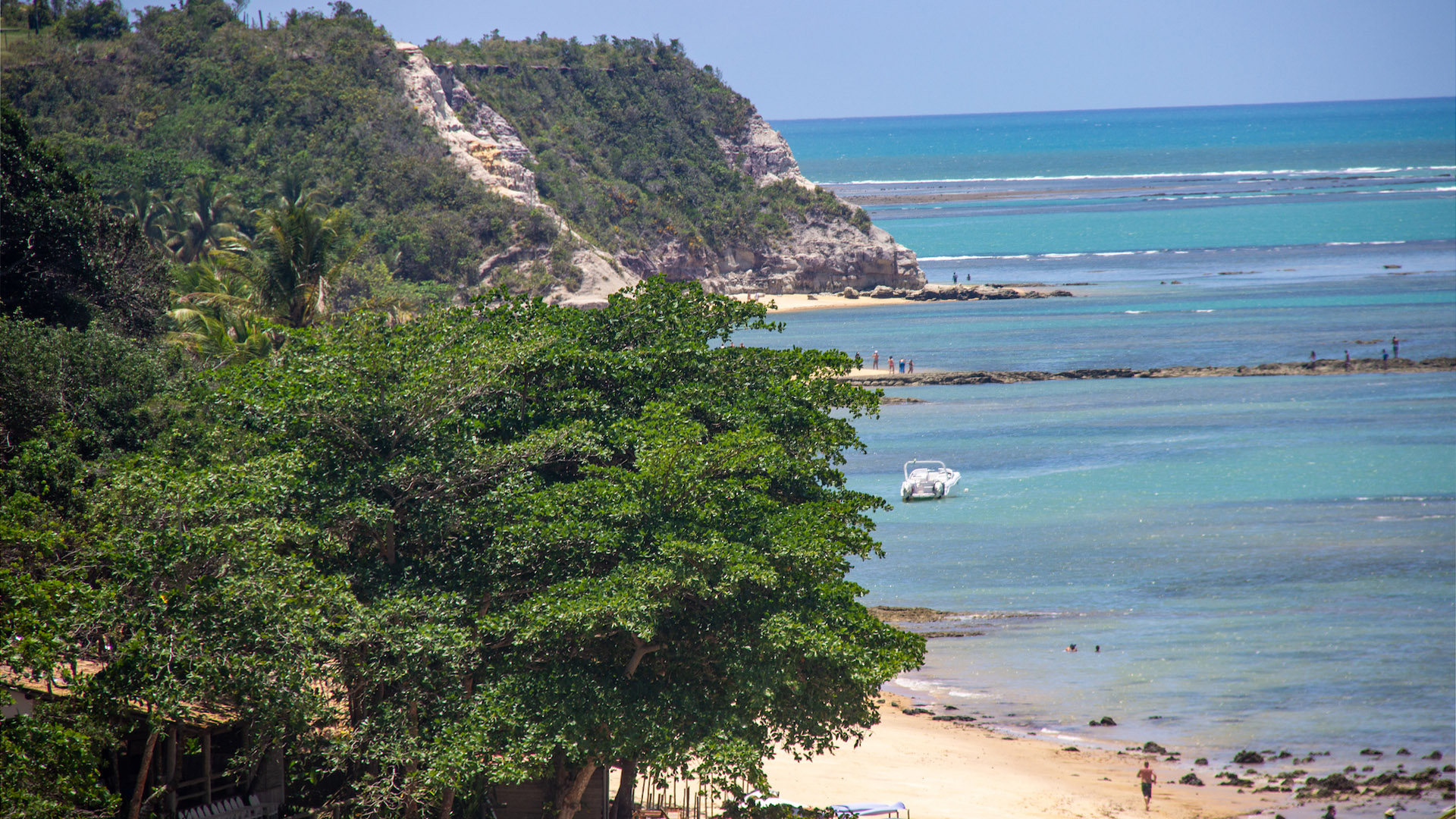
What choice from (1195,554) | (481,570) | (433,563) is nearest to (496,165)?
(1195,554)

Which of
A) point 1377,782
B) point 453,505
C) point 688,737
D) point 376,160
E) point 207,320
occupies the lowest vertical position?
point 1377,782

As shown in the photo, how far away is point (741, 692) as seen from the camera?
12430 mm

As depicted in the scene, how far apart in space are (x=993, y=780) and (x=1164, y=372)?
147 ft

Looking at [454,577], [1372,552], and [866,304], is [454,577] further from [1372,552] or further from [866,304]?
[866,304]

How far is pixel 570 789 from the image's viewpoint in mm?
13438

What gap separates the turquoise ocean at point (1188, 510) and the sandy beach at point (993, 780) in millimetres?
1204

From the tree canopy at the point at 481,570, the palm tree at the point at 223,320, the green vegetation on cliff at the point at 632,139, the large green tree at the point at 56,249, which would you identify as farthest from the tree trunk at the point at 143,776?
the green vegetation on cliff at the point at 632,139

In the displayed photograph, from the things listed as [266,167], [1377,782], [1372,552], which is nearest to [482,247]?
[266,167]

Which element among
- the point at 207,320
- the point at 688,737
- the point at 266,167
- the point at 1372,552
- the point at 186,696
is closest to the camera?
the point at 186,696

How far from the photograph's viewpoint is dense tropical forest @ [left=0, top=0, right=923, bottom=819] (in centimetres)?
1072

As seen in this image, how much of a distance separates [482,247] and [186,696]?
59754 mm

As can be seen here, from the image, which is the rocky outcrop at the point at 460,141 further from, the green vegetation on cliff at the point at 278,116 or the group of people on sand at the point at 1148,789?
the group of people on sand at the point at 1148,789

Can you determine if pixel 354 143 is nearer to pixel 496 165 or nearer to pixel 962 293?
pixel 496 165

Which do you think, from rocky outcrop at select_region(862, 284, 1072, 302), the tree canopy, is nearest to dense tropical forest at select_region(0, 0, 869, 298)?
rocky outcrop at select_region(862, 284, 1072, 302)
